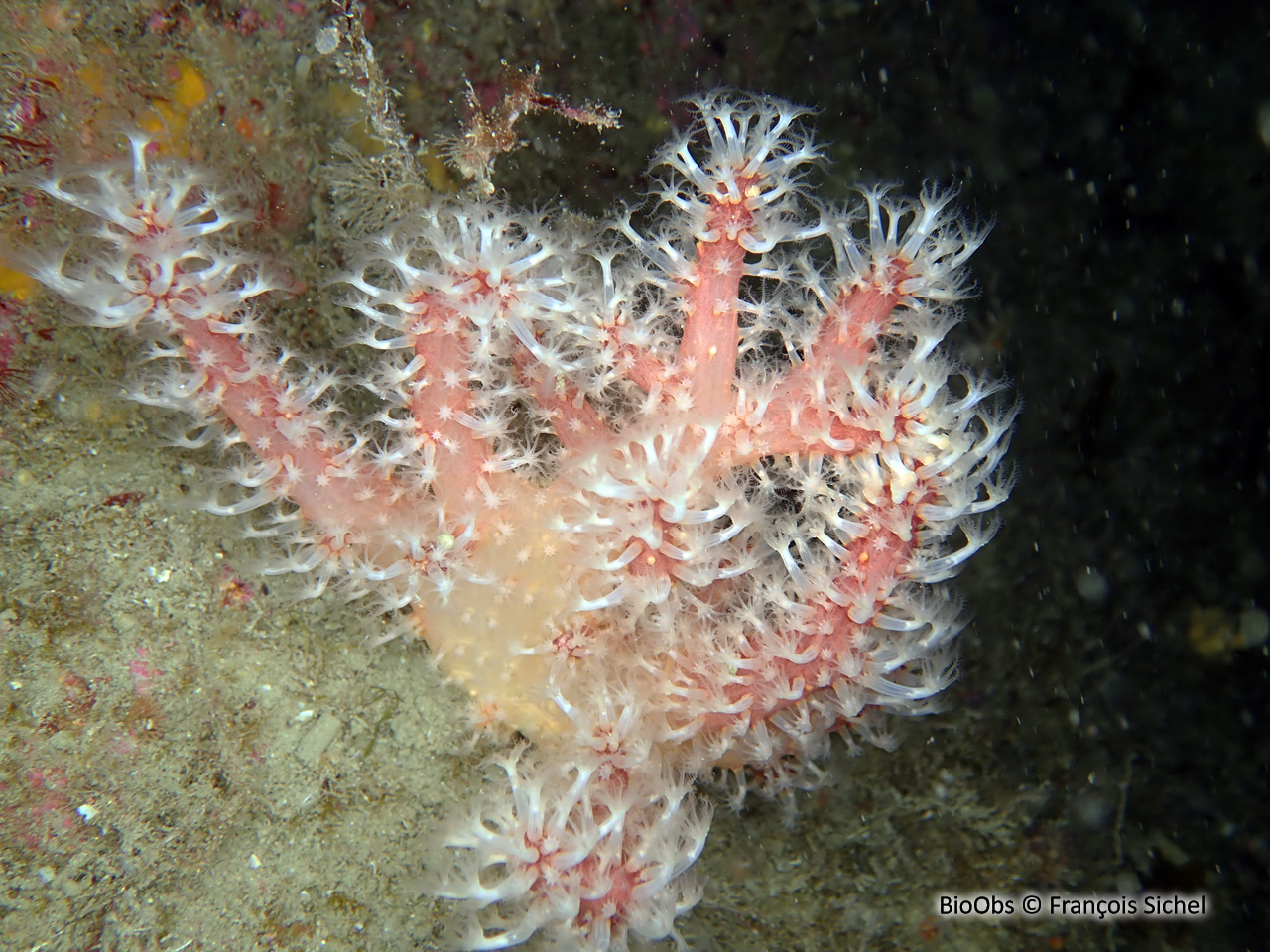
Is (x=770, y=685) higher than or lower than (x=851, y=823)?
higher

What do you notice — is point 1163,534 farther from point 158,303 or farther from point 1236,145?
point 158,303

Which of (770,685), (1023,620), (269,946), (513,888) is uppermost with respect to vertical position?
(1023,620)

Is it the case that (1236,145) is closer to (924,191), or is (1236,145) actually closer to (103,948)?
(924,191)

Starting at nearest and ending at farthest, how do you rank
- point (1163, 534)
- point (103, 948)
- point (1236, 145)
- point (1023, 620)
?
1. point (1236, 145)
2. point (103, 948)
3. point (1163, 534)
4. point (1023, 620)

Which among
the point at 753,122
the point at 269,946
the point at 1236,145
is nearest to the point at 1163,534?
the point at 1236,145

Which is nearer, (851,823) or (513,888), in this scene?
(513,888)

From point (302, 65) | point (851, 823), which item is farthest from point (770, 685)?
point (302, 65)

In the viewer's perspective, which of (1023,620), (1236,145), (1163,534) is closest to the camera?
(1236,145)
